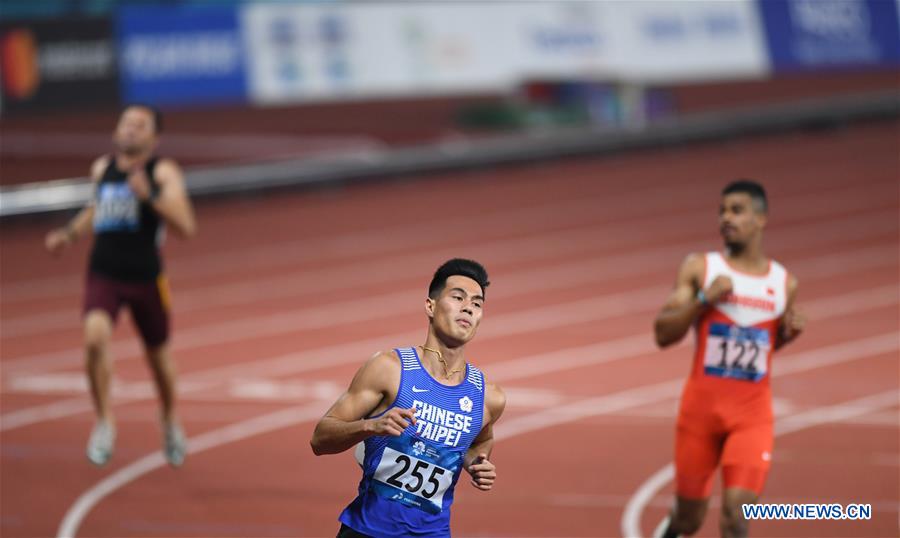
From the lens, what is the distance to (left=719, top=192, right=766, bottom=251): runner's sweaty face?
5.86m

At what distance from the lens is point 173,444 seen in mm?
7969

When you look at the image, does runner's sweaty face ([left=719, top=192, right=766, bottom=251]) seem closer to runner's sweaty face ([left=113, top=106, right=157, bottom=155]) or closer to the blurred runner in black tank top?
the blurred runner in black tank top

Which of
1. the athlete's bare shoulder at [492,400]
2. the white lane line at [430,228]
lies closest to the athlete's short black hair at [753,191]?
the athlete's bare shoulder at [492,400]

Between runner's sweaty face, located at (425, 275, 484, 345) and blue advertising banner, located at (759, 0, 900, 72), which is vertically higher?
blue advertising banner, located at (759, 0, 900, 72)

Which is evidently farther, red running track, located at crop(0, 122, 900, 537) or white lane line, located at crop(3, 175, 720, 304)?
white lane line, located at crop(3, 175, 720, 304)

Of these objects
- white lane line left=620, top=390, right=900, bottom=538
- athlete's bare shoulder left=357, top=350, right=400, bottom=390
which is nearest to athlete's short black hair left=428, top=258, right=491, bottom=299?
athlete's bare shoulder left=357, top=350, right=400, bottom=390

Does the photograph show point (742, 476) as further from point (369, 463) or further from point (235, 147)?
point (235, 147)

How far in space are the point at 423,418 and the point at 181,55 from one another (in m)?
11.0

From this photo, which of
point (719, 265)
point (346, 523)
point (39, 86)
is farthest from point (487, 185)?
point (346, 523)

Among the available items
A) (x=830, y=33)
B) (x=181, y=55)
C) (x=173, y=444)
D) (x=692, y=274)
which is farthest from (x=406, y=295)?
(x=692, y=274)

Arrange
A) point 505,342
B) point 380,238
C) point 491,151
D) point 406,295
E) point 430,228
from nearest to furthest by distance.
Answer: point 505,342, point 406,295, point 380,238, point 430,228, point 491,151

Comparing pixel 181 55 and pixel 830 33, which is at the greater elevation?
pixel 830 33

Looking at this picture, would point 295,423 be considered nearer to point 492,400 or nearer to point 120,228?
point 120,228

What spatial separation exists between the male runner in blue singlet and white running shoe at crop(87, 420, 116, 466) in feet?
10.4
